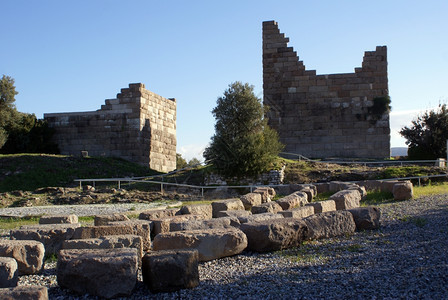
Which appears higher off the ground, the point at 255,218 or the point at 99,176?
the point at 99,176

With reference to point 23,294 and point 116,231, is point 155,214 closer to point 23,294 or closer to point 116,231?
point 116,231

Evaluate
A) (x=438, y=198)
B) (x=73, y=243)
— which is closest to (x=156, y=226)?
(x=73, y=243)

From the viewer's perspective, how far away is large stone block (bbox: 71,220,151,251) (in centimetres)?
717

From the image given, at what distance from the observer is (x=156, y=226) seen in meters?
8.01

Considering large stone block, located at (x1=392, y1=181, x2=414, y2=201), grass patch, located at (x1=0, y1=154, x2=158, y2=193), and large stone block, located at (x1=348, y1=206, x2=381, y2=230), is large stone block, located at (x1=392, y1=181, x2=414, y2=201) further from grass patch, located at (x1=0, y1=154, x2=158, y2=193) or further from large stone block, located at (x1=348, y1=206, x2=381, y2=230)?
grass patch, located at (x1=0, y1=154, x2=158, y2=193)

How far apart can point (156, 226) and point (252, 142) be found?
38.0 feet

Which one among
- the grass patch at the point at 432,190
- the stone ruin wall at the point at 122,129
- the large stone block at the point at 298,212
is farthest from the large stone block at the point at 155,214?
the stone ruin wall at the point at 122,129

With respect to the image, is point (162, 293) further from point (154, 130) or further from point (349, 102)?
point (349, 102)

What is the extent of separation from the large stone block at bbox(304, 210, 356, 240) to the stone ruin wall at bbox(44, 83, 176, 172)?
55.8ft

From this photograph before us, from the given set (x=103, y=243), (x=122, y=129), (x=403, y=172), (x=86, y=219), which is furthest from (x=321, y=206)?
(x=122, y=129)

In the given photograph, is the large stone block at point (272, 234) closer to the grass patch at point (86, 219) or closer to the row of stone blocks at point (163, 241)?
the row of stone blocks at point (163, 241)

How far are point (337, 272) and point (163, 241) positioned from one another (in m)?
2.28

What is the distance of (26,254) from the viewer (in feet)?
20.2

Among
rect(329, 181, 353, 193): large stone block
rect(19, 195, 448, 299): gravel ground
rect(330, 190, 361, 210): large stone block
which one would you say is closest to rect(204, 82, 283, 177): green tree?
rect(329, 181, 353, 193): large stone block
